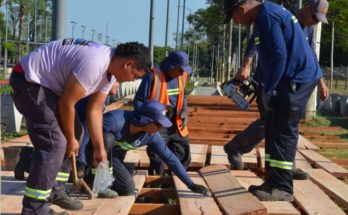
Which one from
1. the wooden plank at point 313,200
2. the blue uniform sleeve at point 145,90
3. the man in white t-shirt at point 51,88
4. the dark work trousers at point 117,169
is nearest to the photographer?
the man in white t-shirt at point 51,88

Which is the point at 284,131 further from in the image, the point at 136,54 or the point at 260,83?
the point at 136,54

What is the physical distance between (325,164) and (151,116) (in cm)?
321

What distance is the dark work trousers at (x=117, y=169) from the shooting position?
5.77 m

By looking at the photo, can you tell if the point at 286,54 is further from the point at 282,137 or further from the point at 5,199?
the point at 5,199

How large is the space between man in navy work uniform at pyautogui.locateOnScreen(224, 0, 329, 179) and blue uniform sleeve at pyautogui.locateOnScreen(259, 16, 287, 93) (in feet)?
2.18

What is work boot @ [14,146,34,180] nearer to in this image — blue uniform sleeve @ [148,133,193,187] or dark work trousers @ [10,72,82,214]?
blue uniform sleeve @ [148,133,193,187]

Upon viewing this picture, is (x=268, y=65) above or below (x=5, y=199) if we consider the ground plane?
above

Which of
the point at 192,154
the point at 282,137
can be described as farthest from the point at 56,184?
the point at 192,154

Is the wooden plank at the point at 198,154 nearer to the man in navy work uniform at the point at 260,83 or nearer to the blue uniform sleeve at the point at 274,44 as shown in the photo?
the man in navy work uniform at the point at 260,83

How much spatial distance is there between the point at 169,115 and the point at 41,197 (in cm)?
338

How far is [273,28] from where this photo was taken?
17.9ft

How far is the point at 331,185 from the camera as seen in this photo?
21.6 ft

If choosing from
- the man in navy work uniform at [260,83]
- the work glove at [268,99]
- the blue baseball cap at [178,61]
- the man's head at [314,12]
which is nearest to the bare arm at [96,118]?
the work glove at [268,99]

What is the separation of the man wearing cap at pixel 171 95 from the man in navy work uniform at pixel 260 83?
0.68 m
